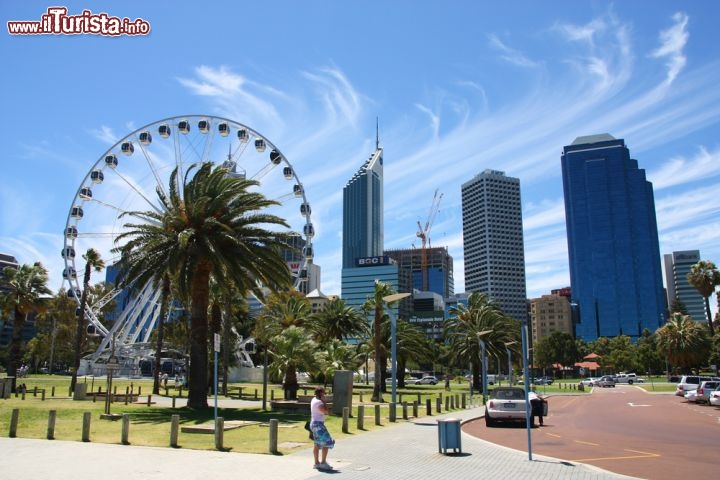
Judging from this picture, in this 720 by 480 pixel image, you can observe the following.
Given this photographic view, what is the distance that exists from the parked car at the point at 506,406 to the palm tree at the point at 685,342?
59731 millimetres

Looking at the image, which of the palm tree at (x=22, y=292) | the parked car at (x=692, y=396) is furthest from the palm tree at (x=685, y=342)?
the palm tree at (x=22, y=292)

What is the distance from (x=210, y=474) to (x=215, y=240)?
16.8 m

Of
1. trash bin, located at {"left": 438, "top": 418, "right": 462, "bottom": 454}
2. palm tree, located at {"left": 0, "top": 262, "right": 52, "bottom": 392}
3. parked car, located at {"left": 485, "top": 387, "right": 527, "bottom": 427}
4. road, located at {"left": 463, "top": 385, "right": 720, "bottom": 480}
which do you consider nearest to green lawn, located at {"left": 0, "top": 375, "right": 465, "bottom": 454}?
trash bin, located at {"left": 438, "top": 418, "right": 462, "bottom": 454}

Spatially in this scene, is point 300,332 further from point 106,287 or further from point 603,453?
point 106,287

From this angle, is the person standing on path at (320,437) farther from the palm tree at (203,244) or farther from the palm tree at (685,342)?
the palm tree at (685,342)

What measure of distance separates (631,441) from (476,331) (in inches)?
1441

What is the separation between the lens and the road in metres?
13.0

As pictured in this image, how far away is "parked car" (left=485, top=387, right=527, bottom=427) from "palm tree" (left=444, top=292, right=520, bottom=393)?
31.1 meters

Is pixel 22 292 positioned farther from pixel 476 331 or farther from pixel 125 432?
pixel 476 331

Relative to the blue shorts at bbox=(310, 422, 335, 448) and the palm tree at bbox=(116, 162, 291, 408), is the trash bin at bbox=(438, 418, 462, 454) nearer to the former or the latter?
the blue shorts at bbox=(310, 422, 335, 448)

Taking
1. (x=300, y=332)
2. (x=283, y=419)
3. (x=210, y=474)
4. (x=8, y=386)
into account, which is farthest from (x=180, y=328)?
(x=210, y=474)

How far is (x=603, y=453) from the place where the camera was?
15.2 metres

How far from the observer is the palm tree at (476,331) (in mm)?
55250

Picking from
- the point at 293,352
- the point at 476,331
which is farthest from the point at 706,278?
the point at 293,352
